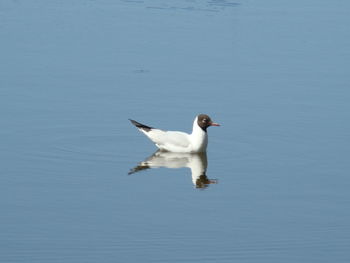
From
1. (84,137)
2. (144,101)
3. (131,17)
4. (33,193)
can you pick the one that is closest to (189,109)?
(144,101)

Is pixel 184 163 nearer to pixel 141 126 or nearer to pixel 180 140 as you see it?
pixel 180 140

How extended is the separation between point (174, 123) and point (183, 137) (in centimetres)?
66

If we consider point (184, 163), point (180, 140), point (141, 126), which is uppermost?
point (141, 126)

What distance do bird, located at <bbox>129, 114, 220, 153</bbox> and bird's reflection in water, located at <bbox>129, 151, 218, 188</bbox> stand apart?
8 centimetres

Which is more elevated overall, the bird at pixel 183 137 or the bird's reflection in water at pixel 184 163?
the bird at pixel 183 137

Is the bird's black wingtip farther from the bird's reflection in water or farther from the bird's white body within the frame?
the bird's reflection in water

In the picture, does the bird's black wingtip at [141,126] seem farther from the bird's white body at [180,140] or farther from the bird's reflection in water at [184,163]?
the bird's reflection in water at [184,163]

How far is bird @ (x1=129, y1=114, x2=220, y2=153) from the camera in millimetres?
12445

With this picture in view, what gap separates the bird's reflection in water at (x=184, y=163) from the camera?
11219 mm

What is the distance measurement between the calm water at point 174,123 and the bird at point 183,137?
186mm

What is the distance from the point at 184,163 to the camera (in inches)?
480

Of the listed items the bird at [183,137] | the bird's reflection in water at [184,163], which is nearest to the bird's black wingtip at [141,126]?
the bird at [183,137]

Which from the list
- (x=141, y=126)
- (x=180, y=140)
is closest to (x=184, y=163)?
(x=180, y=140)

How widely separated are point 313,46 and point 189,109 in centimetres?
435
